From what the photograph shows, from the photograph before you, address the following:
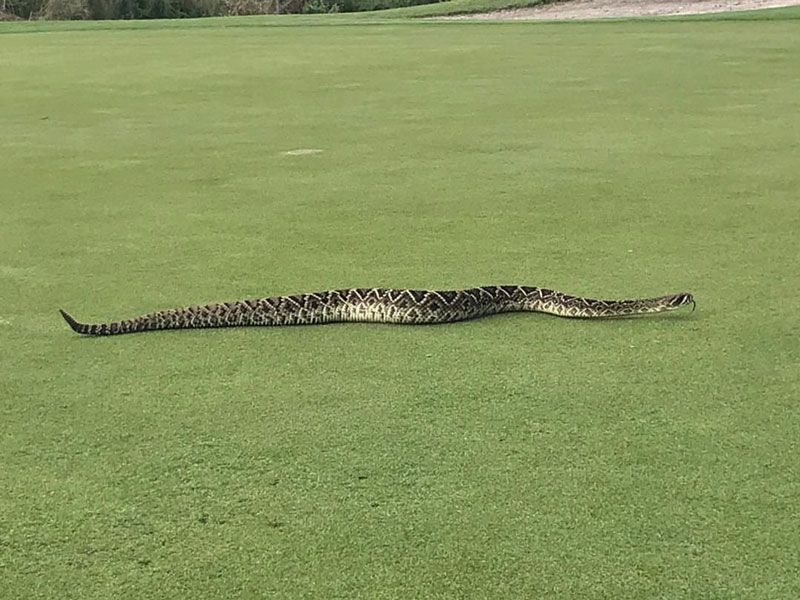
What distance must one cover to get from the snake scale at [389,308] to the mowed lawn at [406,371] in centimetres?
7

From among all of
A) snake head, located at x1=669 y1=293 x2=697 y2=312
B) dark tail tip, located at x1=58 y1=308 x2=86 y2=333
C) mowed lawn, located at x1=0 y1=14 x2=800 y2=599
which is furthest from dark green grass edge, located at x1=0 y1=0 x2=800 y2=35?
dark tail tip, located at x1=58 y1=308 x2=86 y2=333

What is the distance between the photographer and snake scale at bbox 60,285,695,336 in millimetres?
5676

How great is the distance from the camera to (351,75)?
15.1 m

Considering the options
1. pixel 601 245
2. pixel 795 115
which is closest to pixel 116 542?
pixel 601 245

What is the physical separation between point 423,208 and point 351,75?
7.45 m

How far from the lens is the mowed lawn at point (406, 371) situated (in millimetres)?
3594

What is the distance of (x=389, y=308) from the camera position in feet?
18.7

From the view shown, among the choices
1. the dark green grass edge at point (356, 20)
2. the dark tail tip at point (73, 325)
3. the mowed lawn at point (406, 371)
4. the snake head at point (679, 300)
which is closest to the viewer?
the mowed lawn at point (406, 371)

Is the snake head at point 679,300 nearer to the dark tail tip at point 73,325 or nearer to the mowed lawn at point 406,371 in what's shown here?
the mowed lawn at point 406,371

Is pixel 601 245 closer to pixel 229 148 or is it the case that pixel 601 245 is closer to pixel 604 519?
pixel 604 519

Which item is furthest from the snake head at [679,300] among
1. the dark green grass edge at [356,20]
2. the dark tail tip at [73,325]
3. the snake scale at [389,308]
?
the dark green grass edge at [356,20]

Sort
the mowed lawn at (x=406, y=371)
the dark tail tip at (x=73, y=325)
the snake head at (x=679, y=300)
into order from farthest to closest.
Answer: the snake head at (x=679, y=300)
the dark tail tip at (x=73, y=325)
the mowed lawn at (x=406, y=371)

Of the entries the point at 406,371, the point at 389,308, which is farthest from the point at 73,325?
the point at 406,371

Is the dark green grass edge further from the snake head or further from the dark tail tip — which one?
the dark tail tip
